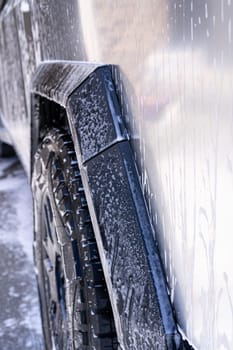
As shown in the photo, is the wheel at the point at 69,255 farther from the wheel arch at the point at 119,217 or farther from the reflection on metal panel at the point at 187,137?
the reflection on metal panel at the point at 187,137

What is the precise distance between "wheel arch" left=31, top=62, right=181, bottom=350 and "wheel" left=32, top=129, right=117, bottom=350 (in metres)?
0.13

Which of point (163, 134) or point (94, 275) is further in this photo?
point (94, 275)

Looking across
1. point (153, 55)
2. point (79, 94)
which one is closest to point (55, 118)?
point (79, 94)

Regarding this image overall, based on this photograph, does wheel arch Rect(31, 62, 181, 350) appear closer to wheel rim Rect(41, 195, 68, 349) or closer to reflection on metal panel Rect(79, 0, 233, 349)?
reflection on metal panel Rect(79, 0, 233, 349)

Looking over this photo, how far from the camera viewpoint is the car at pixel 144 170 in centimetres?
77

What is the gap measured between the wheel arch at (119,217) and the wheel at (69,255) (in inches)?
5.0

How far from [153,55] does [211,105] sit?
0.21m

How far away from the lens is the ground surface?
2.27 meters

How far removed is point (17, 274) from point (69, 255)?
62.6 inches

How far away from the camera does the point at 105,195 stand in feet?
3.61

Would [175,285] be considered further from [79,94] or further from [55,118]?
[55,118]

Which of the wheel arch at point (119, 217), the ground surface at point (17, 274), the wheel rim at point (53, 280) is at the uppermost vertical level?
the wheel arch at point (119, 217)

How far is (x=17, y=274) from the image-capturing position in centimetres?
279

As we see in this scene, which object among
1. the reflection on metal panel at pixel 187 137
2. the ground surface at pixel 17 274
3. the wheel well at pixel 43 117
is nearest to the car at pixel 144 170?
the reflection on metal panel at pixel 187 137
